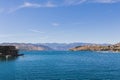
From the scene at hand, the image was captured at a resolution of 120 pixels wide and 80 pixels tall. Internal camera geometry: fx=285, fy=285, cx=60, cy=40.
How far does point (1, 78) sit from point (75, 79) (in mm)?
20082

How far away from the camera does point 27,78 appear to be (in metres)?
77.3

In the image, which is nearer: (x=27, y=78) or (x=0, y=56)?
(x=27, y=78)

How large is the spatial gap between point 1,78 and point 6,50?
120 meters

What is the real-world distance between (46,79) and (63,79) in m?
4.57

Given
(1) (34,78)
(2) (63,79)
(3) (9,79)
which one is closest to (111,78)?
(2) (63,79)

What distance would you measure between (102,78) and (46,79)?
15004 millimetres

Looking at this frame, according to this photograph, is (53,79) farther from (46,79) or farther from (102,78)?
(102,78)

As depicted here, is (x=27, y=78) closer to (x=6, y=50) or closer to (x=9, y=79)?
(x=9, y=79)

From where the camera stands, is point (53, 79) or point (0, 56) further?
point (0, 56)

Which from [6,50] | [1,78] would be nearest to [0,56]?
[6,50]

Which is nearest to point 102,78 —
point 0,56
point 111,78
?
point 111,78

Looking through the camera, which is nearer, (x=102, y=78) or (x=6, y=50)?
(x=102, y=78)

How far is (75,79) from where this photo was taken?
75.1 metres

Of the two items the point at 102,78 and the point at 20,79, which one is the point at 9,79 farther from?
the point at 102,78
